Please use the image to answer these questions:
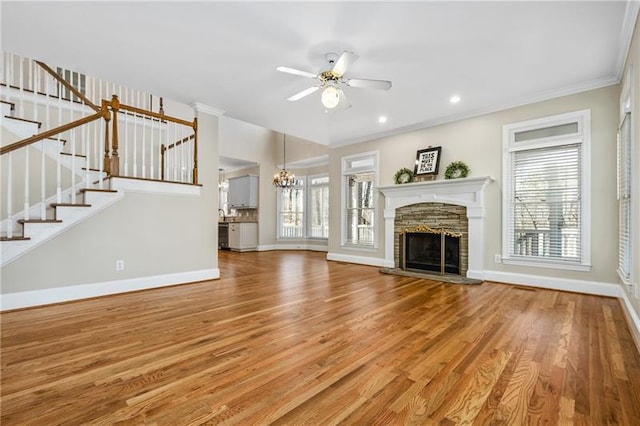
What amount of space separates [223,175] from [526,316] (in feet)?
32.4

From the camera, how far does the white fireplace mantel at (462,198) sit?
15.6 ft

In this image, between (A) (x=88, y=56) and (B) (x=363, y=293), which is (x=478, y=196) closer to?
(B) (x=363, y=293)

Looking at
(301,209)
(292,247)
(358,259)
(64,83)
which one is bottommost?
(292,247)

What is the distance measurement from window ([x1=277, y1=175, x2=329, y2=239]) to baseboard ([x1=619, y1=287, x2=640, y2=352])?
7114 millimetres

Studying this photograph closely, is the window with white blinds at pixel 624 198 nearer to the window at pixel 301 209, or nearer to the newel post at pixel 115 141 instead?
the newel post at pixel 115 141

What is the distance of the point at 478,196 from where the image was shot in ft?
15.6

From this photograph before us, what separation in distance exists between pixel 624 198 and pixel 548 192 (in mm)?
1111

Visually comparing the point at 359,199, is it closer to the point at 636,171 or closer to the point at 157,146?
the point at 157,146

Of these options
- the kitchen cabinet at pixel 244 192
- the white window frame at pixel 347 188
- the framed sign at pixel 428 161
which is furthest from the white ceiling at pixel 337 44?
the kitchen cabinet at pixel 244 192

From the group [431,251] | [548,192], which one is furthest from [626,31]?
[431,251]

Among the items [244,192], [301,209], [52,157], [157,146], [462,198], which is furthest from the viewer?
[301,209]

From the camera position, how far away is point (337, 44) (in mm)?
3066

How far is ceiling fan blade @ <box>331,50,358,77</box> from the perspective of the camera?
9.50 feet

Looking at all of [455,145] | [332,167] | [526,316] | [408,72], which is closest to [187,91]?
[408,72]
